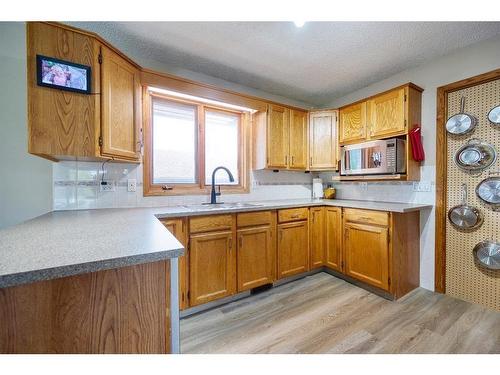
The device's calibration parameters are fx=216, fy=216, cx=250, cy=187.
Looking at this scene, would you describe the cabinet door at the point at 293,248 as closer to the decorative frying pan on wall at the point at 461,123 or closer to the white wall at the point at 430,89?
the white wall at the point at 430,89

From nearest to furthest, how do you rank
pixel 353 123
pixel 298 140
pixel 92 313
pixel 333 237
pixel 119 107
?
1. pixel 92 313
2. pixel 119 107
3. pixel 333 237
4. pixel 353 123
5. pixel 298 140

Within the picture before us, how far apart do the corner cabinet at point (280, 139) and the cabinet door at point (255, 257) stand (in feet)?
2.94

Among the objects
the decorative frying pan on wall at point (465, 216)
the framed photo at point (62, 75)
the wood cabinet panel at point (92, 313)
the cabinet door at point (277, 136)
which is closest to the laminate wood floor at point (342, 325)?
the decorative frying pan on wall at point (465, 216)

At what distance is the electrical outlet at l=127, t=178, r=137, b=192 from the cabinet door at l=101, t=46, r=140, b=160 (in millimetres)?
304

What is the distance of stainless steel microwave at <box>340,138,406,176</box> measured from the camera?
224cm

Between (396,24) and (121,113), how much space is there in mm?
2294

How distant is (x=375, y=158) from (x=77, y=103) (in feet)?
8.97

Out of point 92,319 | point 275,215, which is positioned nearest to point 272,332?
point 275,215

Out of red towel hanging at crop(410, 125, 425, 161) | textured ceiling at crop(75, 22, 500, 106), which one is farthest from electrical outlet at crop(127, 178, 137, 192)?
red towel hanging at crop(410, 125, 425, 161)

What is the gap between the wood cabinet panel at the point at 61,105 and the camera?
4.47 ft

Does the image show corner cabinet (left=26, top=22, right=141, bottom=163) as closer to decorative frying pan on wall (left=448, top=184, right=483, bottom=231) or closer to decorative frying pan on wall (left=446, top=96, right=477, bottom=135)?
decorative frying pan on wall (left=446, top=96, right=477, bottom=135)

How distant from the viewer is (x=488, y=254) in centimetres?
193

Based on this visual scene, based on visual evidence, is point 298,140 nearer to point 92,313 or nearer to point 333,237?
point 333,237

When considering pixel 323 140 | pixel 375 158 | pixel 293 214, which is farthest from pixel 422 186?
pixel 293 214
